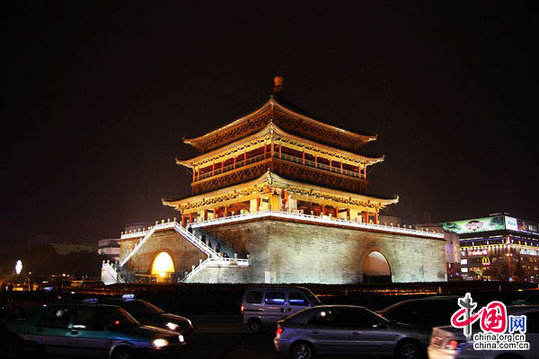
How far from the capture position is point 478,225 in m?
107

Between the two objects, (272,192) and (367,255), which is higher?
(272,192)

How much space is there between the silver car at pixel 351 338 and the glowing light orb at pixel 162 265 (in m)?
28.5

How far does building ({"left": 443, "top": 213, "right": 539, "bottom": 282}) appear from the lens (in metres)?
99.8

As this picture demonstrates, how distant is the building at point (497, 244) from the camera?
99812 millimetres

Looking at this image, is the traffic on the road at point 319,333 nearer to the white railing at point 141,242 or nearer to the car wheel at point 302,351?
the car wheel at point 302,351

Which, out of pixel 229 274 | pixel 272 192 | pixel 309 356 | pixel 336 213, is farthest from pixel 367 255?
pixel 309 356

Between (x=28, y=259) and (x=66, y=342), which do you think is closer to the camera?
(x=66, y=342)

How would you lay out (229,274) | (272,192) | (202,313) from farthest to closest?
(272,192), (229,274), (202,313)

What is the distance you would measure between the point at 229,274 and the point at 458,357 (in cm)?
2319

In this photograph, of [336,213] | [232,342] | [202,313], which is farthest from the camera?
[336,213]

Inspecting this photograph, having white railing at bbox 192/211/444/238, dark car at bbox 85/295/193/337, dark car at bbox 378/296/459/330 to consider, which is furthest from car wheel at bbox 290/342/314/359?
white railing at bbox 192/211/444/238

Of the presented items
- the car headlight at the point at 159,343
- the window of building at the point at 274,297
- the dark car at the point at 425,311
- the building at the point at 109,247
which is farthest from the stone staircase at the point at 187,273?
the building at the point at 109,247

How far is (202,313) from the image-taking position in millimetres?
20141

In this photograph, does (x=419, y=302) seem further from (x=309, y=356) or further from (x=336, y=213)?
(x=336, y=213)
